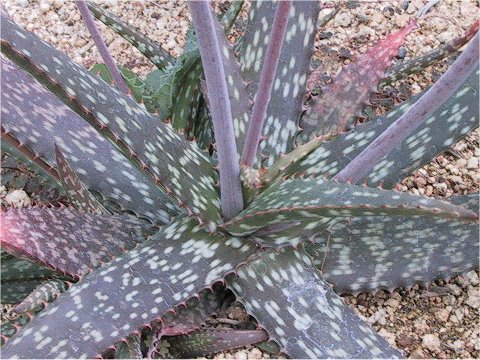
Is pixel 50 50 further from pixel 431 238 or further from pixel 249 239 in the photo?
pixel 431 238

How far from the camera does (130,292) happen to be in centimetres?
110

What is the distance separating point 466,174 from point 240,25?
30.1 inches

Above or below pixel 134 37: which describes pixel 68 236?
below

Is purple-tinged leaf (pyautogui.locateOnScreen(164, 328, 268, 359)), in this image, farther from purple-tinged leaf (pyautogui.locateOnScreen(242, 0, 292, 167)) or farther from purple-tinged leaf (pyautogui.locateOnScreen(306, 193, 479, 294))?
purple-tinged leaf (pyautogui.locateOnScreen(242, 0, 292, 167))

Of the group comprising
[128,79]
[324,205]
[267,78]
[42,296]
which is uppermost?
[128,79]

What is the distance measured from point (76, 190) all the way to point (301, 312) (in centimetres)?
46

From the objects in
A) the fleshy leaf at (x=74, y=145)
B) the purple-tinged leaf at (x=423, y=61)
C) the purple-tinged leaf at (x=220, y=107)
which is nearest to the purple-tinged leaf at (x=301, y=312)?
the purple-tinged leaf at (x=220, y=107)

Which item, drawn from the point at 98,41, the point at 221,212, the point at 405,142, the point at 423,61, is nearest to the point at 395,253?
Answer: the point at 405,142

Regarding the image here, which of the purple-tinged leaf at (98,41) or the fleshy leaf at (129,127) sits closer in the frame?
the fleshy leaf at (129,127)

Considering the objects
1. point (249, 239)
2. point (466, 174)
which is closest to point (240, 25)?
point (466, 174)

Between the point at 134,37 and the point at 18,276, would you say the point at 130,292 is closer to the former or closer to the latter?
the point at 18,276

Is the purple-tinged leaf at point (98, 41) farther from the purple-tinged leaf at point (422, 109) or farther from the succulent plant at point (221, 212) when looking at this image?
the purple-tinged leaf at point (422, 109)

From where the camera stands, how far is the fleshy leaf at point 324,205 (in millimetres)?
845

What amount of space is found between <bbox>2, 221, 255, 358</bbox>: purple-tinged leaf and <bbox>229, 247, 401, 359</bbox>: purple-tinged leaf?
0.05 metres
